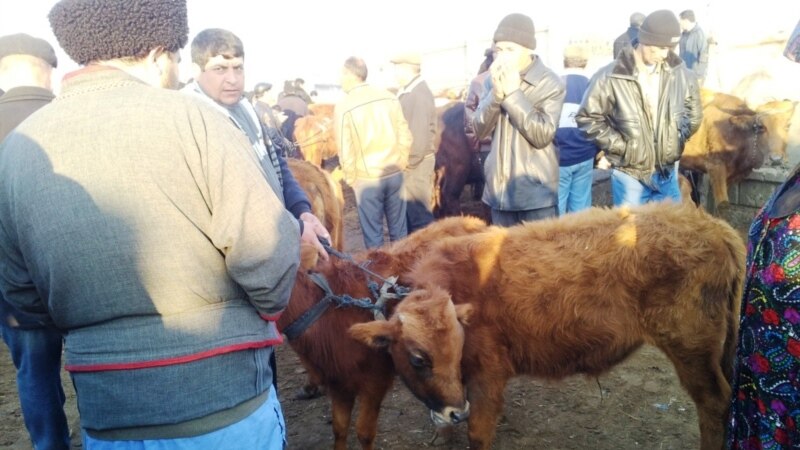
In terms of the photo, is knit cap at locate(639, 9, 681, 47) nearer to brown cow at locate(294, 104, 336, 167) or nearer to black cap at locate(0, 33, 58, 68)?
black cap at locate(0, 33, 58, 68)

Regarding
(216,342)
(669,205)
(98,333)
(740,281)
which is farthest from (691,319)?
(98,333)

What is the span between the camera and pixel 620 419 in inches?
Answer: 163

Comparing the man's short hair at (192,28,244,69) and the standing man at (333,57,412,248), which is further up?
the man's short hair at (192,28,244,69)

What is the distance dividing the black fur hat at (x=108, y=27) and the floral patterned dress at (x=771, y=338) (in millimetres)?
2153

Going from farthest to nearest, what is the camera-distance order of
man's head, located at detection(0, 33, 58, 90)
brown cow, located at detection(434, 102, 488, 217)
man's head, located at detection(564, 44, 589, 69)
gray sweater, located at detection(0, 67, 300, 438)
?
brown cow, located at detection(434, 102, 488, 217) < man's head, located at detection(564, 44, 589, 69) < man's head, located at detection(0, 33, 58, 90) < gray sweater, located at detection(0, 67, 300, 438)

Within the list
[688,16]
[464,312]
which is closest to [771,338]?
[464,312]

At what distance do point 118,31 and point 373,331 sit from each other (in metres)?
2.09

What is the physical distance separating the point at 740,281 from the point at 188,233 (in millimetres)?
3228

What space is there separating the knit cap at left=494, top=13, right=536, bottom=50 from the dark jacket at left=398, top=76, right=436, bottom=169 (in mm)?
2711

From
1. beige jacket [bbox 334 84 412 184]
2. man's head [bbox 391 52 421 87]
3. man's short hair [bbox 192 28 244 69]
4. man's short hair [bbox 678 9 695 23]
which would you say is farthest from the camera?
man's short hair [bbox 678 9 695 23]

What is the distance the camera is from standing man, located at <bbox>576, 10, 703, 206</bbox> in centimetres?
505

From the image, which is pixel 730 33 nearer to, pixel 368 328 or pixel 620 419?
pixel 620 419

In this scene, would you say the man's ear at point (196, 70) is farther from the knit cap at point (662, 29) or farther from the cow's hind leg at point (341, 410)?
the knit cap at point (662, 29)

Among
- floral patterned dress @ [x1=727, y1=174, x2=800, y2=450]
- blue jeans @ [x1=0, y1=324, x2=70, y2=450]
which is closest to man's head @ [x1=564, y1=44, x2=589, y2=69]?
floral patterned dress @ [x1=727, y1=174, x2=800, y2=450]
